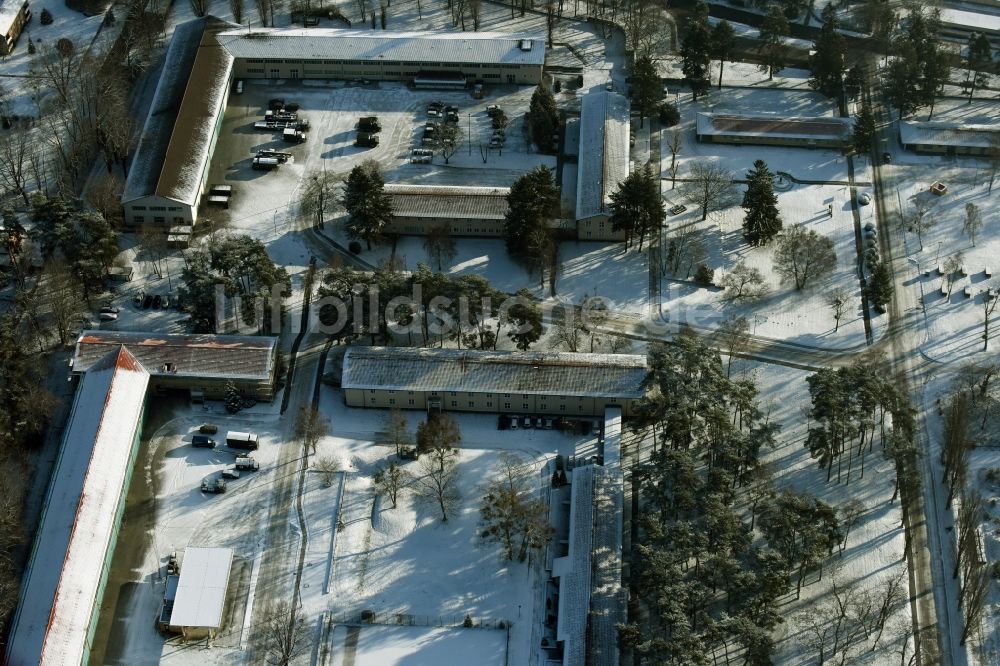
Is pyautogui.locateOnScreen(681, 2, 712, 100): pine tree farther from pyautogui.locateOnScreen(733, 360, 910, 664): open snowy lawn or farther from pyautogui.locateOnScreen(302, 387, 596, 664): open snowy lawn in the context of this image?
pyautogui.locateOnScreen(302, 387, 596, 664): open snowy lawn

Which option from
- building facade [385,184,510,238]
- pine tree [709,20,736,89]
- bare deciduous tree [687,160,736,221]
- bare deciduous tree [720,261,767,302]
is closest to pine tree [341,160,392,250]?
building facade [385,184,510,238]

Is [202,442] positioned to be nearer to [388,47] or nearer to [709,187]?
[709,187]

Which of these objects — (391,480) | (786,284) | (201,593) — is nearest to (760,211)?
(786,284)

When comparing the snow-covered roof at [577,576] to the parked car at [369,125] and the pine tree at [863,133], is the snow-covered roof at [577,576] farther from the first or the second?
the pine tree at [863,133]

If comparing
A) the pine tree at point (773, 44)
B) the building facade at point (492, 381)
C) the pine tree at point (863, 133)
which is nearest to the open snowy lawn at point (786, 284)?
the pine tree at point (863, 133)

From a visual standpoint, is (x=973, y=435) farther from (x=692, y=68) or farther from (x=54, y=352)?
(x=54, y=352)

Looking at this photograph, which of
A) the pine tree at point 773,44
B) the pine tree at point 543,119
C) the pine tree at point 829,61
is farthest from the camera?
the pine tree at point 773,44

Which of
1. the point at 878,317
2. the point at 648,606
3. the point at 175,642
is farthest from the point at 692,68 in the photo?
the point at 175,642
